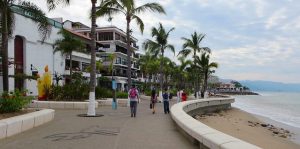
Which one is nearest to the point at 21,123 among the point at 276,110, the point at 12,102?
the point at 12,102

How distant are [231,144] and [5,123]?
21.3 feet

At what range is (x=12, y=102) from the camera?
539 inches

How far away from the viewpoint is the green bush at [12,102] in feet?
44.4

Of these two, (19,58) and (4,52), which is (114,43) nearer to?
(19,58)

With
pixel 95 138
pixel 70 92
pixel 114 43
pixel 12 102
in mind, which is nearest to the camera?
pixel 95 138

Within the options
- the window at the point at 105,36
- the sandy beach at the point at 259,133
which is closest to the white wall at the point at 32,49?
the sandy beach at the point at 259,133

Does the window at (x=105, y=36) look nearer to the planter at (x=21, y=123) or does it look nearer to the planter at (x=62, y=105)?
the planter at (x=62, y=105)

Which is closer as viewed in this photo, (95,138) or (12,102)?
(95,138)

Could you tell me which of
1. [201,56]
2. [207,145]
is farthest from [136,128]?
[201,56]

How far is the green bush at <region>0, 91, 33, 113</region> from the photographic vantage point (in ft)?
44.4

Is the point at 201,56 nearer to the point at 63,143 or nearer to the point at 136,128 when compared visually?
the point at 136,128

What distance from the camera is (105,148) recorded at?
9141mm

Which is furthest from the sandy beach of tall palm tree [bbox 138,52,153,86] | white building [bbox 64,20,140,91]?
tall palm tree [bbox 138,52,153,86]

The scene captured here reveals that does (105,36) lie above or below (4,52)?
above
